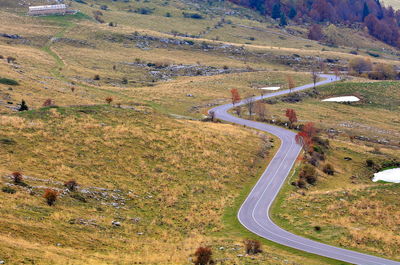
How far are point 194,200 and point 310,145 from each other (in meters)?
33.9

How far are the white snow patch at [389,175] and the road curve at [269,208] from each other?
14.2 metres

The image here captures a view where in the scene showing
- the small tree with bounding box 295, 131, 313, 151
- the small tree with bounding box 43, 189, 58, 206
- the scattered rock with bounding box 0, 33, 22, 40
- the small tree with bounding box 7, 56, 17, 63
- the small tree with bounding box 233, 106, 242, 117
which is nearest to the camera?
the small tree with bounding box 43, 189, 58, 206

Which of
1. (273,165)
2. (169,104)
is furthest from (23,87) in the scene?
(273,165)

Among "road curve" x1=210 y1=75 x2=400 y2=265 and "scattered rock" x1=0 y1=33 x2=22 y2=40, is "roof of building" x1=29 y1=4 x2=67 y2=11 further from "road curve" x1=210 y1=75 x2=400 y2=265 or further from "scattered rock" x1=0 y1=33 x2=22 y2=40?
"road curve" x1=210 y1=75 x2=400 y2=265

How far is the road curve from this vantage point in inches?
1567

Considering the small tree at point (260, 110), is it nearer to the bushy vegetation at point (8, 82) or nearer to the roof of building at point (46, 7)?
the bushy vegetation at point (8, 82)

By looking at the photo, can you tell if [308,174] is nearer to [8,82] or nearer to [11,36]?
[8,82]

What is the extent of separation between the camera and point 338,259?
38.9 metres

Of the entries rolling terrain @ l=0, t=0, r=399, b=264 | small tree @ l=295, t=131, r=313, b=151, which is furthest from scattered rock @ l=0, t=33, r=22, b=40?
small tree @ l=295, t=131, r=313, b=151

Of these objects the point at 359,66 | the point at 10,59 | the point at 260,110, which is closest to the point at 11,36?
the point at 10,59

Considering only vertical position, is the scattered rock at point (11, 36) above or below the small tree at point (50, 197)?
above

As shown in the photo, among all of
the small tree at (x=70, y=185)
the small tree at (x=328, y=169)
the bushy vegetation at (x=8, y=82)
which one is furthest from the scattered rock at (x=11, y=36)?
the small tree at (x=328, y=169)

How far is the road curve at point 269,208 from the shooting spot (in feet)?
131

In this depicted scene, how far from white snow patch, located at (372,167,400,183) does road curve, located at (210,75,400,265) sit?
46.6 ft
